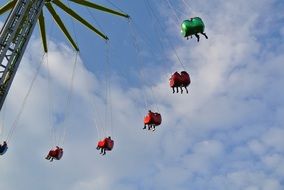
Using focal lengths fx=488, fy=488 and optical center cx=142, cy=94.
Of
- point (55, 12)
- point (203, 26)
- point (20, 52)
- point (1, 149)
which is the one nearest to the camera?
point (203, 26)

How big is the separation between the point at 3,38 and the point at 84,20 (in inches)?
219

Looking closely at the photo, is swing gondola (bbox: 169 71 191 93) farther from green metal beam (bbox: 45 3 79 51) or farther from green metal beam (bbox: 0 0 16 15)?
green metal beam (bbox: 0 0 16 15)

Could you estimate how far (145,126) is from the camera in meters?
20.9

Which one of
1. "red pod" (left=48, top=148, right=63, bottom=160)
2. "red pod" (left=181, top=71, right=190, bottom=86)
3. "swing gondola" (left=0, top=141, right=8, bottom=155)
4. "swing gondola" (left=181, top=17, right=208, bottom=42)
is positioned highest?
"swing gondola" (left=181, top=17, right=208, bottom=42)

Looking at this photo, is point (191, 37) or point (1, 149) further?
point (1, 149)

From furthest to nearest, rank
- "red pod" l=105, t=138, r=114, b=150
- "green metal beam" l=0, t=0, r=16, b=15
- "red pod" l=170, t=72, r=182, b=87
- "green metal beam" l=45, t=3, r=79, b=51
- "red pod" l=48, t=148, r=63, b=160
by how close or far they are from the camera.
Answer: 1. "red pod" l=48, t=148, r=63, b=160
2. "green metal beam" l=45, t=3, r=79, b=51
3. "red pod" l=105, t=138, r=114, b=150
4. "green metal beam" l=0, t=0, r=16, b=15
5. "red pod" l=170, t=72, r=182, b=87

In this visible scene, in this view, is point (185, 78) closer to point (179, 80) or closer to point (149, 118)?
point (179, 80)

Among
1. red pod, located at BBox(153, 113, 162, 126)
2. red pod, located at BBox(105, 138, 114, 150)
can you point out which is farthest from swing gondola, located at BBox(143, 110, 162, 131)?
red pod, located at BBox(105, 138, 114, 150)

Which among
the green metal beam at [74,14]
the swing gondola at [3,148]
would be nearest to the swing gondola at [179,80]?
the green metal beam at [74,14]

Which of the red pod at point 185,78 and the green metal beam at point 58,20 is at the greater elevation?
the green metal beam at point 58,20

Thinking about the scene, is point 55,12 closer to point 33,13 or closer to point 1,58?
point 33,13

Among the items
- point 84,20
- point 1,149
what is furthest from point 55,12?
point 1,149

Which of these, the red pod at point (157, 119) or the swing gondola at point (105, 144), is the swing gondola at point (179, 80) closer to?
the red pod at point (157, 119)

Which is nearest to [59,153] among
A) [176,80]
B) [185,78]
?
[176,80]
